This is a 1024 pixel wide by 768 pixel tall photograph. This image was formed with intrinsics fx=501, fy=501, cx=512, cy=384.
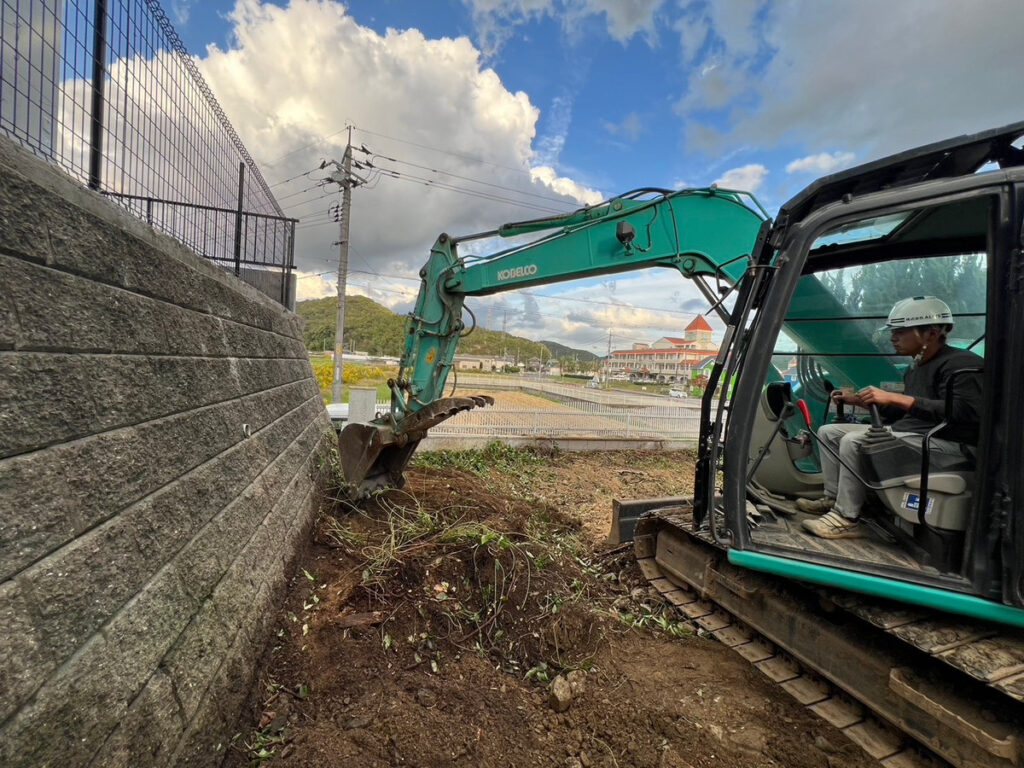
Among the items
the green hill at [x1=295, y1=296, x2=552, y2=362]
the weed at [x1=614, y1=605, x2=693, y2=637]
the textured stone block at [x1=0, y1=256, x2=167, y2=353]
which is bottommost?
the weed at [x1=614, y1=605, x2=693, y2=637]

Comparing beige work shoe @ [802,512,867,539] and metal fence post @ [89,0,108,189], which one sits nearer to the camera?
metal fence post @ [89,0,108,189]

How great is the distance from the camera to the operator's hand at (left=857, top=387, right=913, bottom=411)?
245 cm

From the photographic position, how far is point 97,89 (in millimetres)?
2537

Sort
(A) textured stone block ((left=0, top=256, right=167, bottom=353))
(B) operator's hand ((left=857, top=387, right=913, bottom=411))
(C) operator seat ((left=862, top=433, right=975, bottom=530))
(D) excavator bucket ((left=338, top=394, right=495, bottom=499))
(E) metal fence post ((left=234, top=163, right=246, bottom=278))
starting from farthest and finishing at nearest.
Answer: (E) metal fence post ((left=234, top=163, right=246, bottom=278)), (D) excavator bucket ((left=338, top=394, right=495, bottom=499)), (B) operator's hand ((left=857, top=387, right=913, bottom=411)), (C) operator seat ((left=862, top=433, right=975, bottom=530)), (A) textured stone block ((left=0, top=256, right=167, bottom=353))

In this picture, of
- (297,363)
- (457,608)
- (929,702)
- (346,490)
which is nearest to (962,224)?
(929,702)

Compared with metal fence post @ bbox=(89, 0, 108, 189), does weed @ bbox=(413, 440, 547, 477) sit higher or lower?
lower

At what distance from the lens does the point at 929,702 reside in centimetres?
204

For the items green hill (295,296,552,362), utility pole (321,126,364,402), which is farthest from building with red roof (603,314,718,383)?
utility pole (321,126,364,402)

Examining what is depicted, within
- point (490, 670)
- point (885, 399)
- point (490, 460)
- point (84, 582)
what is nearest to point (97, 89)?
point (84, 582)

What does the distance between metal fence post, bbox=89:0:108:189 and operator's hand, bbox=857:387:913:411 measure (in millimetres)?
4050

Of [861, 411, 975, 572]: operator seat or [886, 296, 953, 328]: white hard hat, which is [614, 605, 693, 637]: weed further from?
[886, 296, 953, 328]: white hard hat

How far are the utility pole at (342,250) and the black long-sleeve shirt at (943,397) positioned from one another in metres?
16.2

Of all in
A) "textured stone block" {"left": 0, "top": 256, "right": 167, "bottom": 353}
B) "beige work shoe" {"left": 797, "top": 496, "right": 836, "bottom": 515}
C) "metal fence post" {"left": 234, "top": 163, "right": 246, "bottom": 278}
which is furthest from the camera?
"metal fence post" {"left": 234, "top": 163, "right": 246, "bottom": 278}

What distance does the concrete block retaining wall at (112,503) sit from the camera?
1341 mm
